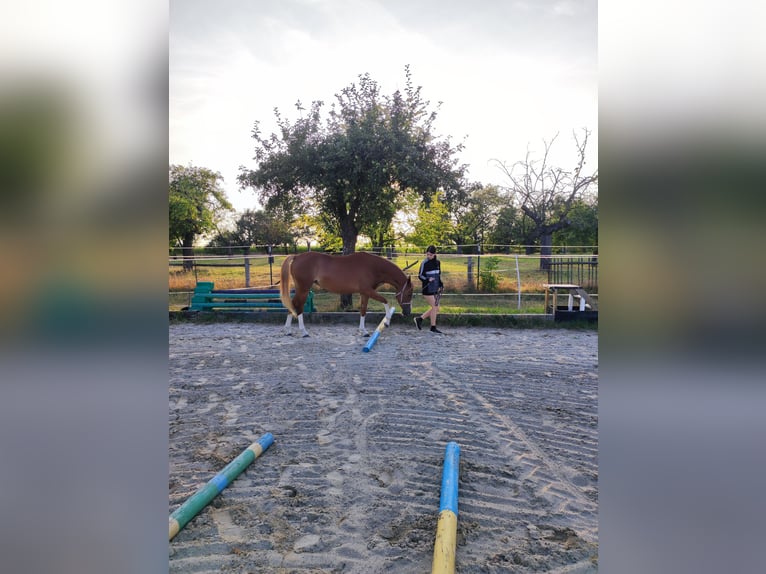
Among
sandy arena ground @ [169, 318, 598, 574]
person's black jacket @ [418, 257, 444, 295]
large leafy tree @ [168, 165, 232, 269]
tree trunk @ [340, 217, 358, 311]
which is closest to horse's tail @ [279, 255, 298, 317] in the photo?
sandy arena ground @ [169, 318, 598, 574]

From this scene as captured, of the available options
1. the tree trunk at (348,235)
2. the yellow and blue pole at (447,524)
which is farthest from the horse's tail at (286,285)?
the yellow and blue pole at (447,524)

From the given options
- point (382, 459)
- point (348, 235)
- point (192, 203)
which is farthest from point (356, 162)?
point (192, 203)

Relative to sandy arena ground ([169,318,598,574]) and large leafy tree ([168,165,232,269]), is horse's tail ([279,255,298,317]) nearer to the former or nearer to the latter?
sandy arena ground ([169,318,598,574])

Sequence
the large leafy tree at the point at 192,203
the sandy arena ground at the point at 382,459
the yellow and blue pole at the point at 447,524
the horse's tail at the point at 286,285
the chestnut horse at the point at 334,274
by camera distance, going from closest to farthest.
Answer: the yellow and blue pole at the point at 447,524 → the sandy arena ground at the point at 382,459 → the horse's tail at the point at 286,285 → the chestnut horse at the point at 334,274 → the large leafy tree at the point at 192,203

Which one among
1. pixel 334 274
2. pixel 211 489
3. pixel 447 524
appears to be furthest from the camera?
pixel 334 274

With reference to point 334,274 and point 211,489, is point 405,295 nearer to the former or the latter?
point 334,274

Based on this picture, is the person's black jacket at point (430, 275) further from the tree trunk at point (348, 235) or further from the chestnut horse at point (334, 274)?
the tree trunk at point (348, 235)

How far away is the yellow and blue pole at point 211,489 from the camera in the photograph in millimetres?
2334

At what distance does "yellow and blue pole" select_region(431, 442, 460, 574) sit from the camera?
195cm

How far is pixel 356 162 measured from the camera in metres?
11.3

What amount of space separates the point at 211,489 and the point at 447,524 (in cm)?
134

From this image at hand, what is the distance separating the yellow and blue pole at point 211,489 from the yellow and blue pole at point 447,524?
127 cm
